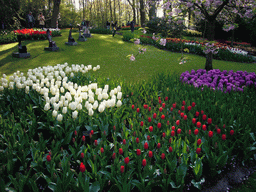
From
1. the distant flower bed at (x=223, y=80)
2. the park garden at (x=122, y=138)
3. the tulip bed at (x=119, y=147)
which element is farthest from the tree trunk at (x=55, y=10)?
the tulip bed at (x=119, y=147)

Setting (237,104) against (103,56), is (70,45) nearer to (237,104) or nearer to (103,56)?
(103,56)

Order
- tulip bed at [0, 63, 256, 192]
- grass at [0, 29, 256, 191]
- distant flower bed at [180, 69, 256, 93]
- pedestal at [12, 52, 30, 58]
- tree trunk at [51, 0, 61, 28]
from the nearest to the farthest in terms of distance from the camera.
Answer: tulip bed at [0, 63, 256, 192], distant flower bed at [180, 69, 256, 93], grass at [0, 29, 256, 191], pedestal at [12, 52, 30, 58], tree trunk at [51, 0, 61, 28]

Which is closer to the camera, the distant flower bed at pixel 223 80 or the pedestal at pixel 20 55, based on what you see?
the distant flower bed at pixel 223 80

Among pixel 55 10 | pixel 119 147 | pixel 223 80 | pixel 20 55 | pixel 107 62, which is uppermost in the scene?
pixel 55 10

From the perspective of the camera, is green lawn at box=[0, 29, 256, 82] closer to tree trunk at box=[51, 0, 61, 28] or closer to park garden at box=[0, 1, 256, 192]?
park garden at box=[0, 1, 256, 192]

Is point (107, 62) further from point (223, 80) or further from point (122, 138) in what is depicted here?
point (122, 138)

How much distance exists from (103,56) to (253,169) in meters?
9.90

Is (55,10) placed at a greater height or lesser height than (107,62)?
greater

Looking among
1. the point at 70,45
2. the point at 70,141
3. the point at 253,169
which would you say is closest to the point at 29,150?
the point at 70,141

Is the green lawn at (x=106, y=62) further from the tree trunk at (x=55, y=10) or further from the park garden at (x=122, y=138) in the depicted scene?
the tree trunk at (x=55, y=10)

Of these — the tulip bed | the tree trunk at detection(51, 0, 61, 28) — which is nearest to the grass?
the tulip bed

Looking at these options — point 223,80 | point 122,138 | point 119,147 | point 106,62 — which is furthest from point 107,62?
point 119,147

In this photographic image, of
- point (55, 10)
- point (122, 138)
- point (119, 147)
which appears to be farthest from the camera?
point (55, 10)

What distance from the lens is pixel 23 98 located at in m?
4.32
